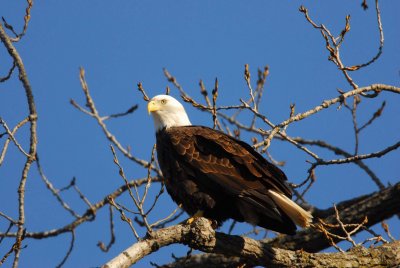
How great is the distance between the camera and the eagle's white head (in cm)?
625

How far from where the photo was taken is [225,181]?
5289 millimetres

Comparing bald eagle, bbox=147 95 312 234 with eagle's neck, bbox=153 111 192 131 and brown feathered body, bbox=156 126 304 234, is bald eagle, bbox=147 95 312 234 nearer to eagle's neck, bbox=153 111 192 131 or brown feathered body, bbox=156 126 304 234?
brown feathered body, bbox=156 126 304 234

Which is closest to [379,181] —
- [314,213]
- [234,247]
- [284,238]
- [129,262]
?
[314,213]

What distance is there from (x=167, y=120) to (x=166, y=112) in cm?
9

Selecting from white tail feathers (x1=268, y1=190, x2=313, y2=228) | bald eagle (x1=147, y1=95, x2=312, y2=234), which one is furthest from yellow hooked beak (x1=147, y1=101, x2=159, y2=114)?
white tail feathers (x1=268, y1=190, x2=313, y2=228)

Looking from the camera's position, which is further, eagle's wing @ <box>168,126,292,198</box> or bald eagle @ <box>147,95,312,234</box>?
eagle's wing @ <box>168,126,292,198</box>

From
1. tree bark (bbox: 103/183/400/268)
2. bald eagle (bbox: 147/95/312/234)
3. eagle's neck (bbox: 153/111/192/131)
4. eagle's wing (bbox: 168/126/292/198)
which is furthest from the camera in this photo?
eagle's neck (bbox: 153/111/192/131)

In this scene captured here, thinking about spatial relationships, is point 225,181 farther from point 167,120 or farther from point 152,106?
point 152,106

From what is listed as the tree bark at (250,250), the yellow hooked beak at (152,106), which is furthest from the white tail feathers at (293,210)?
the yellow hooked beak at (152,106)

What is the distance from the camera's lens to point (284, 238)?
6.20 m

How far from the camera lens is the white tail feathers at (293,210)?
5.01m

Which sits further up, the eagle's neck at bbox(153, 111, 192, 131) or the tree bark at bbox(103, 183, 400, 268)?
the eagle's neck at bbox(153, 111, 192, 131)

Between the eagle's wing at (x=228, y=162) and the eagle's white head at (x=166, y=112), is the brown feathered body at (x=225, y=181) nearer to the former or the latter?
the eagle's wing at (x=228, y=162)

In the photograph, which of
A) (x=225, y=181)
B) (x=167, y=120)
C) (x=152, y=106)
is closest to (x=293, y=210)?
(x=225, y=181)
